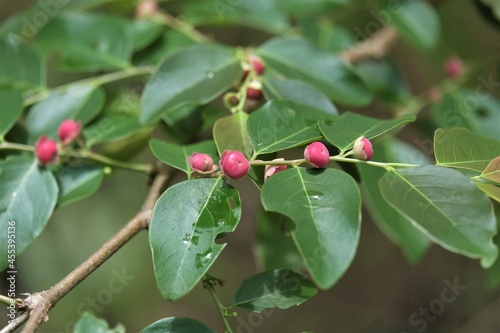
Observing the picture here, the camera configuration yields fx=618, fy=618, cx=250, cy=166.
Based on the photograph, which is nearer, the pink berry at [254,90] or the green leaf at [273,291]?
Result: the green leaf at [273,291]

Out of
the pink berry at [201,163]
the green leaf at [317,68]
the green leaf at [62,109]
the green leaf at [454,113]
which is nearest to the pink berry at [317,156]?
the pink berry at [201,163]

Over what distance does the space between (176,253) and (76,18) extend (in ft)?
2.14

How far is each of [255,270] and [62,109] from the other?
5.56 feet

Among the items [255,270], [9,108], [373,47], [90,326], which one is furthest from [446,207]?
[255,270]

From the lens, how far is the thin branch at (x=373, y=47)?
3.95 ft

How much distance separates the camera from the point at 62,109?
957 millimetres

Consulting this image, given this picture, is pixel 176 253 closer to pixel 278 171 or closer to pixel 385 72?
pixel 278 171

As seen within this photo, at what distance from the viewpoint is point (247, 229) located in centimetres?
273

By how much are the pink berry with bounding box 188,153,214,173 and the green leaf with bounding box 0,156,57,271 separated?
0.77 ft

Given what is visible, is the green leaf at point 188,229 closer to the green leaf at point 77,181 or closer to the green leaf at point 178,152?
the green leaf at point 178,152

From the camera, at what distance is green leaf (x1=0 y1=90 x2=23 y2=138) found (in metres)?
0.88

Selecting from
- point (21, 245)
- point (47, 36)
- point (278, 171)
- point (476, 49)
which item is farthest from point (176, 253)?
point (476, 49)

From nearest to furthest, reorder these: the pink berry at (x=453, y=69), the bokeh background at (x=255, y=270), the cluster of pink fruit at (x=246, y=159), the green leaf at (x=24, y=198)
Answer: the cluster of pink fruit at (x=246, y=159) < the green leaf at (x=24, y=198) < the pink berry at (x=453, y=69) < the bokeh background at (x=255, y=270)

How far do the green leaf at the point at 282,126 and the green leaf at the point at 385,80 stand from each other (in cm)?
51
